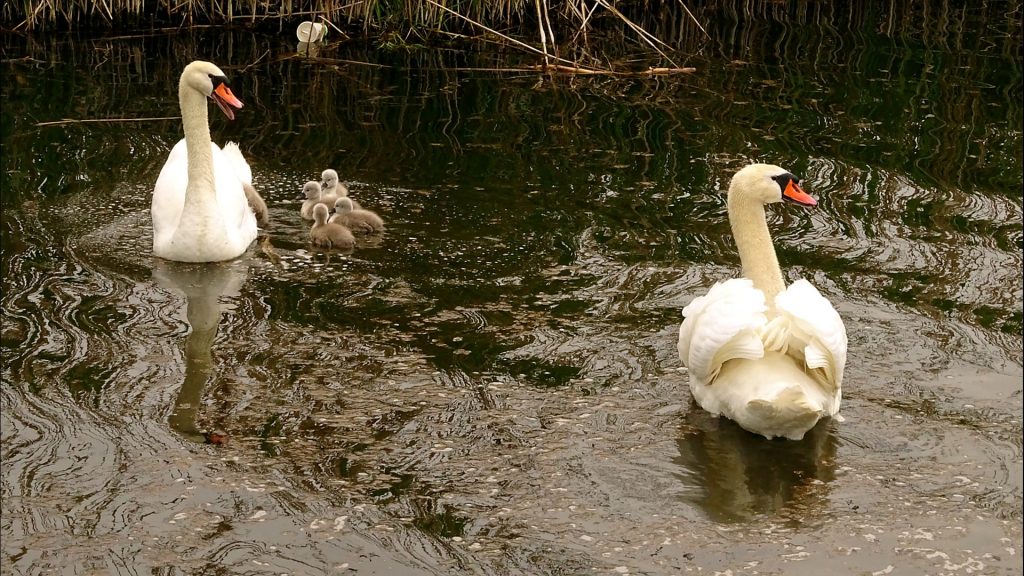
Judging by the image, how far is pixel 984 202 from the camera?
9.54 m

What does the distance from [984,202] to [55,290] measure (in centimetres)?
622

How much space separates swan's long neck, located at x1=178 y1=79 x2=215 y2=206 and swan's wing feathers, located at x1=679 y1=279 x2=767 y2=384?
12.2ft

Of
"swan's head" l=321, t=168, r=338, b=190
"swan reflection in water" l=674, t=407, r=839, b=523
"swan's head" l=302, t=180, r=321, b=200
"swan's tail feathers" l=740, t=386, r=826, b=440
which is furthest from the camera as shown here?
"swan's head" l=321, t=168, r=338, b=190

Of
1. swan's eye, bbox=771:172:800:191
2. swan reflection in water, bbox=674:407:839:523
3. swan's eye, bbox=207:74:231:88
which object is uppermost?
swan's eye, bbox=771:172:800:191

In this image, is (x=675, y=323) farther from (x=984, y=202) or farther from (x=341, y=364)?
(x=984, y=202)

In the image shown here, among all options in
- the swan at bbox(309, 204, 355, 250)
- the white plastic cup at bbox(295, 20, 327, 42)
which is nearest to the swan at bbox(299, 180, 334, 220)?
the swan at bbox(309, 204, 355, 250)

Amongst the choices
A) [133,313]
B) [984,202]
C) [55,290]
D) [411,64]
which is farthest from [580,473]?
[411,64]

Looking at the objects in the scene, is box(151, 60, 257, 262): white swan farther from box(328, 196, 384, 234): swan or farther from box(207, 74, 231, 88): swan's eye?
box(328, 196, 384, 234): swan

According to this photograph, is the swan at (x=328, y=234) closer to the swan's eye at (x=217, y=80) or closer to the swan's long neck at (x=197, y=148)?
the swan's long neck at (x=197, y=148)

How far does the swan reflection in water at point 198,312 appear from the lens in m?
6.72

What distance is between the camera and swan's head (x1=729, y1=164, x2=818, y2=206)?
22.8ft

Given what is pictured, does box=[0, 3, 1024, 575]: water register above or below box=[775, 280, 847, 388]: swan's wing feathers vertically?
below

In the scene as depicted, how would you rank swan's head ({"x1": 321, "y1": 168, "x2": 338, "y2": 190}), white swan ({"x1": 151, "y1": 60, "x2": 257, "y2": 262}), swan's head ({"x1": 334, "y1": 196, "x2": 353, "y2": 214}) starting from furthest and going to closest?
1. swan's head ({"x1": 321, "y1": 168, "x2": 338, "y2": 190})
2. swan's head ({"x1": 334, "y1": 196, "x2": 353, "y2": 214})
3. white swan ({"x1": 151, "y1": 60, "x2": 257, "y2": 262})

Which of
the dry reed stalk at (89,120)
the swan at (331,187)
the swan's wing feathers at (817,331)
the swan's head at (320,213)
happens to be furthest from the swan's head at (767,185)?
the dry reed stalk at (89,120)
